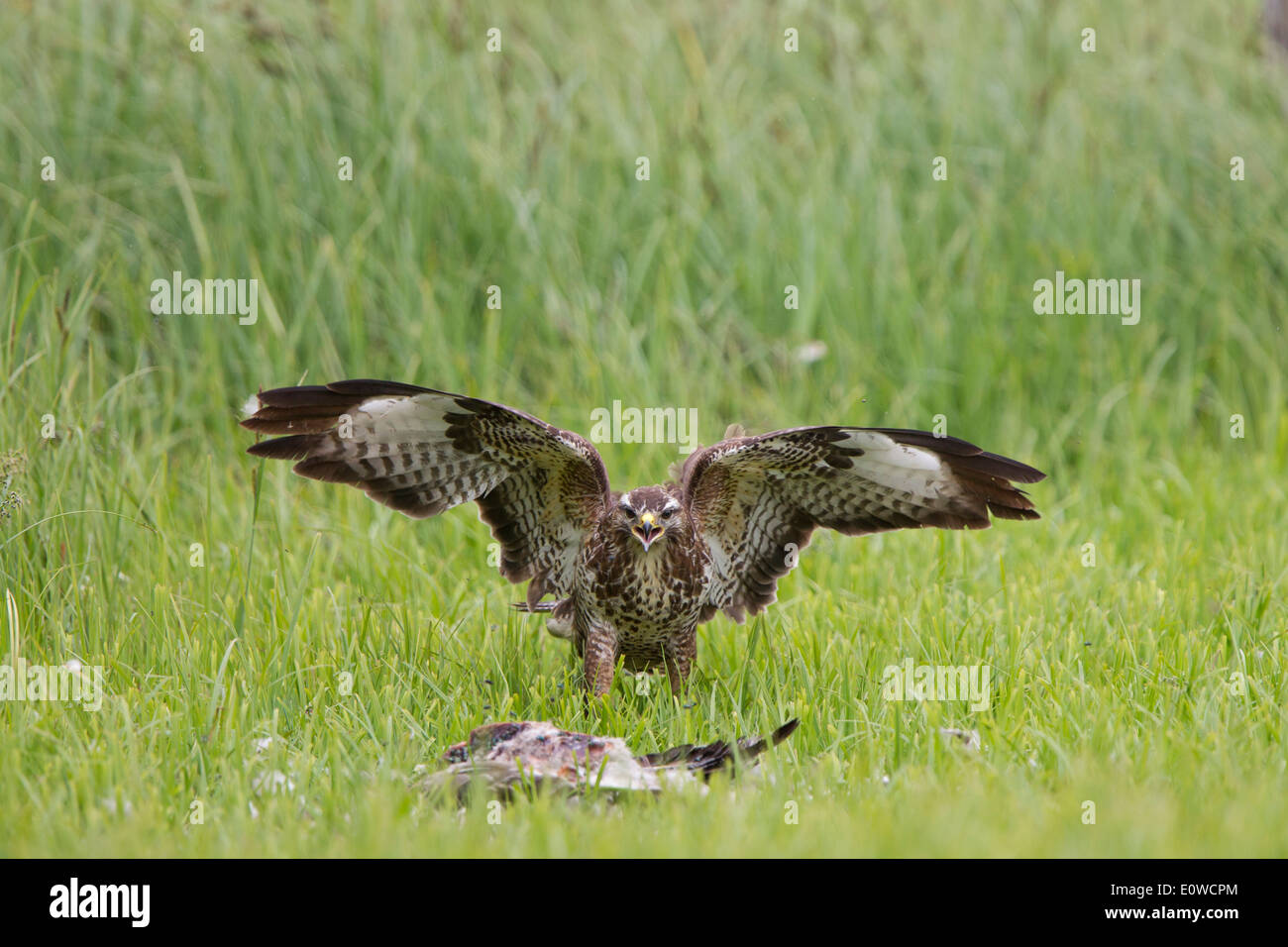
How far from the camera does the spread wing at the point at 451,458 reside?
4.30m

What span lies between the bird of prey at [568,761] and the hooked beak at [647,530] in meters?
0.67

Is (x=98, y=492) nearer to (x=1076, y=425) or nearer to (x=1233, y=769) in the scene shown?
(x=1233, y=769)

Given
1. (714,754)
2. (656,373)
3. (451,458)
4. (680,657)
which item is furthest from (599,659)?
(656,373)

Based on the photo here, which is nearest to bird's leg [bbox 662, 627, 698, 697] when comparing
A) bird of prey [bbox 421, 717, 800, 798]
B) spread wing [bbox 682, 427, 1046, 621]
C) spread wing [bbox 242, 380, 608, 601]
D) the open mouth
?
spread wing [bbox 682, 427, 1046, 621]

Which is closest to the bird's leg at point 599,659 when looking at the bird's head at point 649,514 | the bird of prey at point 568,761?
the bird's head at point 649,514

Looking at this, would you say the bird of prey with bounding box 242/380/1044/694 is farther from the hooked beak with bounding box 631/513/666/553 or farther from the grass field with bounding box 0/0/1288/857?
the grass field with bounding box 0/0/1288/857

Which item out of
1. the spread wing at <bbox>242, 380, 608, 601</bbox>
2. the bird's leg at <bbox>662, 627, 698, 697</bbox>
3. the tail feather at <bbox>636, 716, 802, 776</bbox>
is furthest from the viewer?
the bird's leg at <bbox>662, 627, 698, 697</bbox>

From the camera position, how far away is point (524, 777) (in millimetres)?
3914

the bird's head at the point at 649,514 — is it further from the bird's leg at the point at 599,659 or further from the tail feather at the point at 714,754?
the tail feather at the point at 714,754

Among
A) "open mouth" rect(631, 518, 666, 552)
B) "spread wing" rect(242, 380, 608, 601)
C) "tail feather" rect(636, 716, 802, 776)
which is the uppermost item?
"spread wing" rect(242, 380, 608, 601)

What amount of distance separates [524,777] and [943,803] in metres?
1.17

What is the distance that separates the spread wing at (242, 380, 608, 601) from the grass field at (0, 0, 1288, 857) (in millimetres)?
501

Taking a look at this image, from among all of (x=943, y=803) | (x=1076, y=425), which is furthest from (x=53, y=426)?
(x=1076, y=425)

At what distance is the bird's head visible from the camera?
4430 mm
